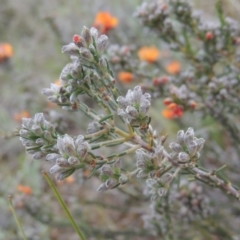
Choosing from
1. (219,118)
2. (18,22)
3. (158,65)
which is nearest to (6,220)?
(158,65)

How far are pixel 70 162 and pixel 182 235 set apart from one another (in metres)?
1.11

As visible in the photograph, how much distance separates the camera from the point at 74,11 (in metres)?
3.42

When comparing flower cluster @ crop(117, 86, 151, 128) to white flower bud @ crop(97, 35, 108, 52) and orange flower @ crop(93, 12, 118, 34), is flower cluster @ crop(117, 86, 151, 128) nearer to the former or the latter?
white flower bud @ crop(97, 35, 108, 52)

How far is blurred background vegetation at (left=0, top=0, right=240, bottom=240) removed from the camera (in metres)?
1.76

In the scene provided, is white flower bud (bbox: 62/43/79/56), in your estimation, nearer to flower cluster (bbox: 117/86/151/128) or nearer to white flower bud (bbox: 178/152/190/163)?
flower cluster (bbox: 117/86/151/128)

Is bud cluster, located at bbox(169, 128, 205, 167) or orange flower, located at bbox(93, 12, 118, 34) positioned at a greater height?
orange flower, located at bbox(93, 12, 118, 34)

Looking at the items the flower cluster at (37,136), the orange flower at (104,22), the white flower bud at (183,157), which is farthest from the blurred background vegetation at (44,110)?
the white flower bud at (183,157)

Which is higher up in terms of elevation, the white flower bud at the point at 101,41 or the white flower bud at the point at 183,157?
the white flower bud at the point at 101,41

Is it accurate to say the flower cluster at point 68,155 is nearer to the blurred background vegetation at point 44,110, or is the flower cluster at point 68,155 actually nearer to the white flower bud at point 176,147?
the white flower bud at point 176,147

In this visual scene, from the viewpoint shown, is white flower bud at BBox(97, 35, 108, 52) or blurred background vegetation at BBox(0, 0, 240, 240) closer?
white flower bud at BBox(97, 35, 108, 52)

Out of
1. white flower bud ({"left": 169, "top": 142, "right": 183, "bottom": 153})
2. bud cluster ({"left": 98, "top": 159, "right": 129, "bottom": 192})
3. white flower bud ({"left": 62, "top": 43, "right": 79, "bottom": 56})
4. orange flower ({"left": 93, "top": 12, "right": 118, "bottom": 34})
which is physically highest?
orange flower ({"left": 93, "top": 12, "right": 118, "bottom": 34})

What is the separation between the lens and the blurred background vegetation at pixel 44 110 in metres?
1.76

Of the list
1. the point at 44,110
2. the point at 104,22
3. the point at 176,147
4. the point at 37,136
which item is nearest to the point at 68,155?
the point at 37,136

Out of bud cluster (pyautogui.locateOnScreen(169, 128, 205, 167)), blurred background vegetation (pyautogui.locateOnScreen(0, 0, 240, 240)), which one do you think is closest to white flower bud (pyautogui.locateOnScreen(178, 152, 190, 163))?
bud cluster (pyautogui.locateOnScreen(169, 128, 205, 167))
